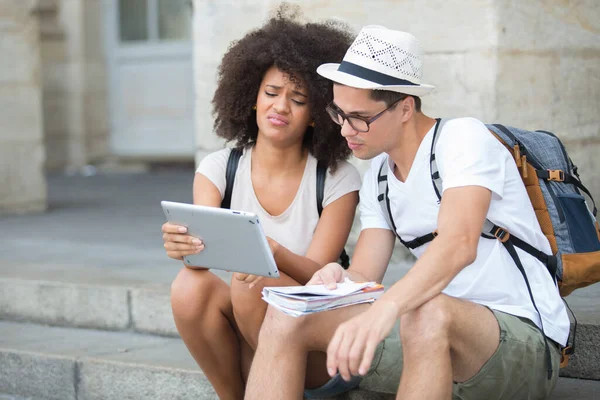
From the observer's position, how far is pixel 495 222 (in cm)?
296

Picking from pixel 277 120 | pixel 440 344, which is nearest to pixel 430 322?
pixel 440 344

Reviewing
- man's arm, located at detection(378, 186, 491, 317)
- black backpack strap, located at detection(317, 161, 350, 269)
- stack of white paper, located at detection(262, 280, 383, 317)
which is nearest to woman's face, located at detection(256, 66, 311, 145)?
black backpack strap, located at detection(317, 161, 350, 269)

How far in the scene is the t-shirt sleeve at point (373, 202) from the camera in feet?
10.8

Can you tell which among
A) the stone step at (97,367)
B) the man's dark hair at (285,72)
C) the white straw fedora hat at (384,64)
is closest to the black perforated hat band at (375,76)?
the white straw fedora hat at (384,64)

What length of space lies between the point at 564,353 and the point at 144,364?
1710mm

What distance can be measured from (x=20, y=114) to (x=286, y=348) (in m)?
5.31

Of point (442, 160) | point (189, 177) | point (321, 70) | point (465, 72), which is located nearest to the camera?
point (442, 160)

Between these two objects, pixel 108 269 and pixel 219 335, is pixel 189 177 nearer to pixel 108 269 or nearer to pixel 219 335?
pixel 108 269

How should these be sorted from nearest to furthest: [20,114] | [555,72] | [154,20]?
[555,72] < [20,114] < [154,20]

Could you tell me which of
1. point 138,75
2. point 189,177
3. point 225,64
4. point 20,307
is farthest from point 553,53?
point 138,75

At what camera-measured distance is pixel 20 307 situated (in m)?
4.91

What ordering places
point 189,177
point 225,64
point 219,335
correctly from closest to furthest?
point 219,335, point 225,64, point 189,177

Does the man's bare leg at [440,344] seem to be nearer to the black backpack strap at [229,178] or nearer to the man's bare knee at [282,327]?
the man's bare knee at [282,327]

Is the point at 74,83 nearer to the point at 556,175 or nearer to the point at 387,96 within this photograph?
the point at 387,96
